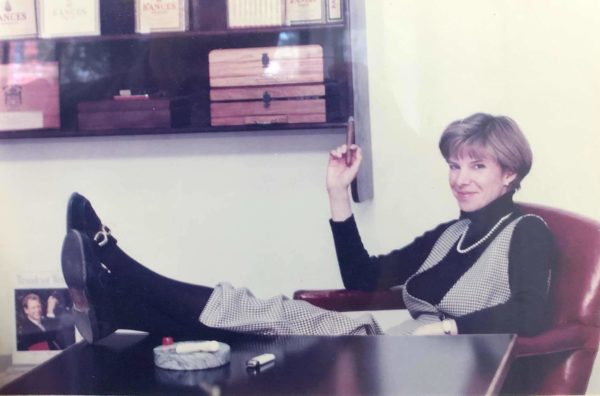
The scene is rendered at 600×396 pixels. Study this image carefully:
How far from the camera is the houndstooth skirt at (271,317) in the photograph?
1.31 meters

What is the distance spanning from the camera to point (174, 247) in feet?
5.16

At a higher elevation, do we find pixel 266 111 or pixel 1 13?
pixel 1 13

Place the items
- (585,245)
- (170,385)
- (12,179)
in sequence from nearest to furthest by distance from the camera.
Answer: (170,385)
(585,245)
(12,179)

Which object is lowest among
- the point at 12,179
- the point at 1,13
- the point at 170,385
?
the point at 170,385

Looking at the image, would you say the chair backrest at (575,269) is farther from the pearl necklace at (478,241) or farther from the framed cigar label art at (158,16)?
the framed cigar label art at (158,16)

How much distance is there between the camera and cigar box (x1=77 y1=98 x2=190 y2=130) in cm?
154

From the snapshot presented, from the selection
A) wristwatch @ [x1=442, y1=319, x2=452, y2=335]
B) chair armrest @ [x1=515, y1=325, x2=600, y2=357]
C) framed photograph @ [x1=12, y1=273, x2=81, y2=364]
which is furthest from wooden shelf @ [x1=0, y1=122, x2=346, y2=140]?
chair armrest @ [x1=515, y1=325, x2=600, y2=357]

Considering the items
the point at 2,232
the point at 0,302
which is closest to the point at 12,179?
the point at 2,232

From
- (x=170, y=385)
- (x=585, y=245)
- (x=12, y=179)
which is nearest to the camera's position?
(x=170, y=385)

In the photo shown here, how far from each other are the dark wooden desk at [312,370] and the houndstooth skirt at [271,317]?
77 mm

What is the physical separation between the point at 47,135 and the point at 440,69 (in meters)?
0.80

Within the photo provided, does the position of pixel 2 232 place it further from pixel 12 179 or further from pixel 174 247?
pixel 174 247

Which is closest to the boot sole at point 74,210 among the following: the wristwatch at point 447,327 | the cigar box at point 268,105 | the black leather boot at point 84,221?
the black leather boot at point 84,221

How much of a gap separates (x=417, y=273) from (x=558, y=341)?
0.34 m
